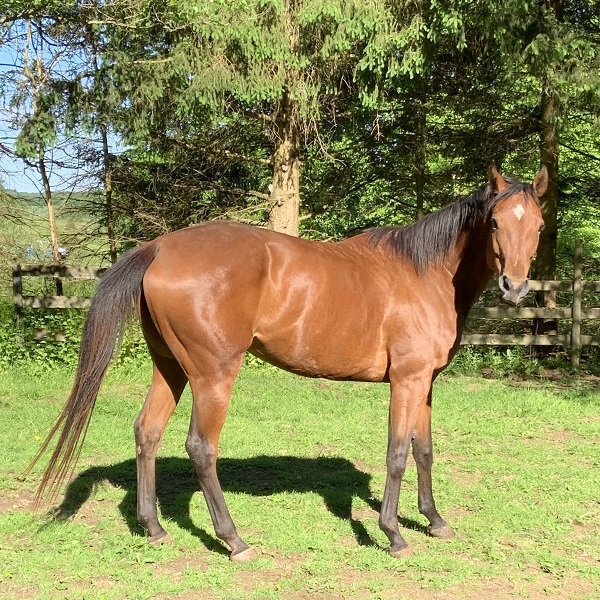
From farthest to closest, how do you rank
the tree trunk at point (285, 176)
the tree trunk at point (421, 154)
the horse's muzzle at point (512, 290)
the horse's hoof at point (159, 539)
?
the tree trunk at point (421, 154) → the tree trunk at point (285, 176) → the horse's hoof at point (159, 539) → the horse's muzzle at point (512, 290)

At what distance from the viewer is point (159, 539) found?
3885 mm

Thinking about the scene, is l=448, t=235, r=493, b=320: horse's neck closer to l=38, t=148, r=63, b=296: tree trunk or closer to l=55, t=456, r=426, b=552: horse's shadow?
l=55, t=456, r=426, b=552: horse's shadow

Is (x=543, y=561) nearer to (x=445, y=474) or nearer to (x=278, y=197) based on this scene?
(x=445, y=474)

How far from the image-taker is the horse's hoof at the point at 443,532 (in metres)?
4.08

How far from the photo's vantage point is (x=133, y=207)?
11367 millimetres

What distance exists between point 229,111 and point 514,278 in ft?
25.3

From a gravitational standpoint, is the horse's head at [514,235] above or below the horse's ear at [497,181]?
below

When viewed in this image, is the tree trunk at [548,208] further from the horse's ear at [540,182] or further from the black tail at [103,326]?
the black tail at [103,326]

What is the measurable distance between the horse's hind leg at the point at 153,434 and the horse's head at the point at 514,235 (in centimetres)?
213

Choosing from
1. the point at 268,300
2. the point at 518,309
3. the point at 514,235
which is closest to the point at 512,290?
the point at 514,235

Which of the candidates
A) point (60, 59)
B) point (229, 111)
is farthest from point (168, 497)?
point (60, 59)

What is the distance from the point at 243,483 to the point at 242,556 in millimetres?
1398

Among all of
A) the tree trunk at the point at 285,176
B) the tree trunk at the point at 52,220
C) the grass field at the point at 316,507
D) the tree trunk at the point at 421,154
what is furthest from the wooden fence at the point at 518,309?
the tree trunk at the point at 285,176

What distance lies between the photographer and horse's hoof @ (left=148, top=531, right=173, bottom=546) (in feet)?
12.7
